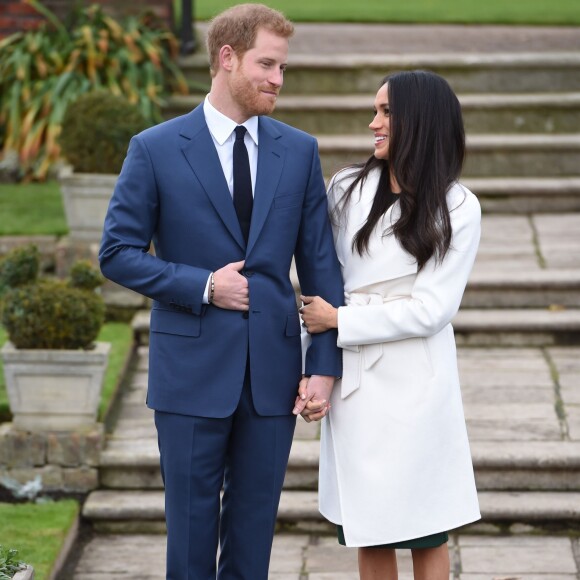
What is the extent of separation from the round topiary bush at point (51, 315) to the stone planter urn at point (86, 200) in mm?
1497

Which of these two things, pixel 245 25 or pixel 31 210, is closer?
pixel 245 25

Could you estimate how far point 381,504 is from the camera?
3662mm

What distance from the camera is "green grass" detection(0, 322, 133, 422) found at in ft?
18.9

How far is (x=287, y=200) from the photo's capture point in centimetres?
357

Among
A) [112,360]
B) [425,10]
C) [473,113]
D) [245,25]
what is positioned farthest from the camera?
[425,10]

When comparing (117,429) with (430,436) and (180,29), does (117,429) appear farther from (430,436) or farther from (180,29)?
(180,29)

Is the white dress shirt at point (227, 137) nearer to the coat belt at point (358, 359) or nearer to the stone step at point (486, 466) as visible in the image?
the coat belt at point (358, 359)

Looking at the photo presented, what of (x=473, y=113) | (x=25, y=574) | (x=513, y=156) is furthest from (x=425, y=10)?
(x=25, y=574)

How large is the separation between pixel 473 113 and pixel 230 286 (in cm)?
538

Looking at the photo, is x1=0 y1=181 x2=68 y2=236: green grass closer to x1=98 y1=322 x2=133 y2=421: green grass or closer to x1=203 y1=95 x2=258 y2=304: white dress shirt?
x1=98 y1=322 x2=133 y2=421: green grass

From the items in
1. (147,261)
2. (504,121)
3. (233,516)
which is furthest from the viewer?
(504,121)

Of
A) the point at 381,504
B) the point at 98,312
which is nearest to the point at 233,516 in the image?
the point at 381,504

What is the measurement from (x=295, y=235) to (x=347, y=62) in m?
5.41

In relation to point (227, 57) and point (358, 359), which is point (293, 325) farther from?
point (227, 57)
